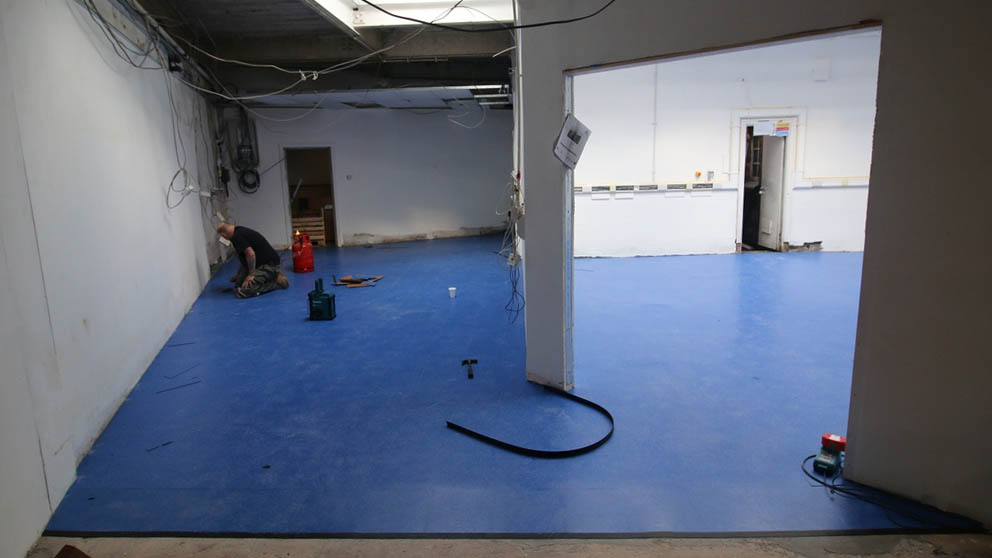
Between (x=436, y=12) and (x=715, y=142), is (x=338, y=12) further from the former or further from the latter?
(x=715, y=142)

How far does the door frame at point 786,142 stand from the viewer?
26.1 ft

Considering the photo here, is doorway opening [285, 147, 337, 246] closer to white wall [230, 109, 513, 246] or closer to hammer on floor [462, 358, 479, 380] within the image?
white wall [230, 109, 513, 246]

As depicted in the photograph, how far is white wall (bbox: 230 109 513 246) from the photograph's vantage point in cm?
1009

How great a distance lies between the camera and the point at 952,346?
2213 millimetres

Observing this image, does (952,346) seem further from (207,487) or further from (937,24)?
(207,487)

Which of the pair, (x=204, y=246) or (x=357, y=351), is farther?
(x=204, y=246)

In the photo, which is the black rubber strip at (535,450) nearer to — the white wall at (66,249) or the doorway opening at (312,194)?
the white wall at (66,249)

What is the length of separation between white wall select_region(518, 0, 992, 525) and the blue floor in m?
0.32

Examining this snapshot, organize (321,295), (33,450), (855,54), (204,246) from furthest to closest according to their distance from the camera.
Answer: (855,54) < (204,246) < (321,295) < (33,450)

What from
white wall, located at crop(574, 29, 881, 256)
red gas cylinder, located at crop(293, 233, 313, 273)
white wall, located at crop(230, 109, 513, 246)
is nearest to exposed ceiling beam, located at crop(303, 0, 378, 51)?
red gas cylinder, located at crop(293, 233, 313, 273)

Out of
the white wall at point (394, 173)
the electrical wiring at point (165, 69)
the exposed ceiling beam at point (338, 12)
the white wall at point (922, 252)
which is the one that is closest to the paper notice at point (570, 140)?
the white wall at point (922, 252)

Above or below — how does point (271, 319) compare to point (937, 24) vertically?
below

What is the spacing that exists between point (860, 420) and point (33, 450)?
143 inches

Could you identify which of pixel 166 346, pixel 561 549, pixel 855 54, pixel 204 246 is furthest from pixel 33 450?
pixel 855 54
